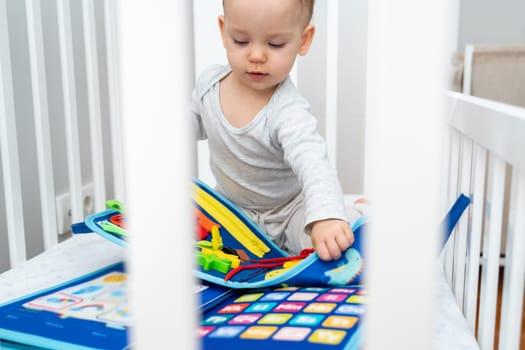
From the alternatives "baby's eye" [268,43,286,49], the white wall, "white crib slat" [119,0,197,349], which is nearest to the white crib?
"white crib slat" [119,0,197,349]

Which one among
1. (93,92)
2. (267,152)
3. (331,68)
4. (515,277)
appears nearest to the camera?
(515,277)

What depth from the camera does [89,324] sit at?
1.68 feet

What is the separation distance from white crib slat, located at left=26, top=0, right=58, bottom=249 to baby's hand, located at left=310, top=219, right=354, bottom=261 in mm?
492

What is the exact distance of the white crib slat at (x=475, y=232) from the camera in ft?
2.10

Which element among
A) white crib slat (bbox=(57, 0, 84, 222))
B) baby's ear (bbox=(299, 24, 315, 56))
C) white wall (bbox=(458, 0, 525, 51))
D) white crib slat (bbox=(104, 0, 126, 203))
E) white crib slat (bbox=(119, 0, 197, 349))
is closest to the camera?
white crib slat (bbox=(119, 0, 197, 349))

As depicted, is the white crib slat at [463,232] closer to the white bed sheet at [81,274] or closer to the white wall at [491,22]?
the white bed sheet at [81,274]

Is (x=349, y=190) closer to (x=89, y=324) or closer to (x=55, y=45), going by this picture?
(x=55, y=45)

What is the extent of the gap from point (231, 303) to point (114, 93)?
2.06 ft

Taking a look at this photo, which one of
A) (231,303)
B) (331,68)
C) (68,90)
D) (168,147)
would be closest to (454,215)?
(231,303)

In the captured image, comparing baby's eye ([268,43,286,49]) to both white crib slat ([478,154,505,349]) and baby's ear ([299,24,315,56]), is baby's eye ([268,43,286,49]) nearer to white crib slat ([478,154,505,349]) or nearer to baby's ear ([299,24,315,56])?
baby's ear ([299,24,315,56])

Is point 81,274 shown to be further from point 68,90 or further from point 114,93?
point 114,93

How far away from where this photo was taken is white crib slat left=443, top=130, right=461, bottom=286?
0.81 m

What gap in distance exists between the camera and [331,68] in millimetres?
1080

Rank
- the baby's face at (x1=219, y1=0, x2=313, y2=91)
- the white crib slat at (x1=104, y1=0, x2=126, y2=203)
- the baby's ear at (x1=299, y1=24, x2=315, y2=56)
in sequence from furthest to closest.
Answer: the white crib slat at (x1=104, y1=0, x2=126, y2=203) < the baby's ear at (x1=299, y1=24, x2=315, y2=56) < the baby's face at (x1=219, y1=0, x2=313, y2=91)
